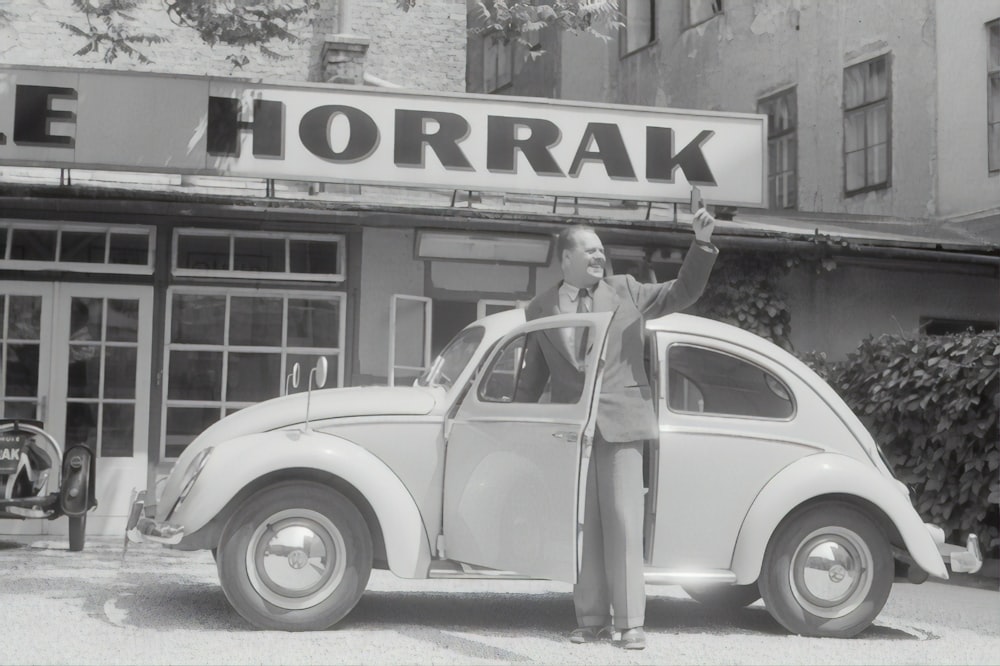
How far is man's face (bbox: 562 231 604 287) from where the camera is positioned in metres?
6.52

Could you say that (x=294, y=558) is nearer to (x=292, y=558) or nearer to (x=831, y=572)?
(x=292, y=558)

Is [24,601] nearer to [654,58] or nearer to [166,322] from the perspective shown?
[166,322]

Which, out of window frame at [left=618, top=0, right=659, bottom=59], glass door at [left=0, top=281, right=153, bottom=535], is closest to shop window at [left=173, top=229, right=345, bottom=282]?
glass door at [left=0, top=281, right=153, bottom=535]

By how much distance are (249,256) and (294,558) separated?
6.50m

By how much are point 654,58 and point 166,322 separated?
42.9 feet

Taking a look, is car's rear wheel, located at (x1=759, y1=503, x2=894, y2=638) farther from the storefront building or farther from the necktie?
the storefront building

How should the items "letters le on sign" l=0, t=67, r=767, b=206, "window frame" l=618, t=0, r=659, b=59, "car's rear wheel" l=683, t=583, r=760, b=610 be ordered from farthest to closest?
"window frame" l=618, t=0, r=659, b=59
"letters le on sign" l=0, t=67, r=767, b=206
"car's rear wheel" l=683, t=583, r=760, b=610

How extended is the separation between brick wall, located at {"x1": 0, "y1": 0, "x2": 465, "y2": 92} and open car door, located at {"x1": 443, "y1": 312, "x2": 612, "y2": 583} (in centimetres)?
948

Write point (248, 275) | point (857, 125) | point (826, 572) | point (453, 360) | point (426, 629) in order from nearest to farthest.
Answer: point (426, 629) → point (826, 572) → point (453, 360) → point (248, 275) → point (857, 125)

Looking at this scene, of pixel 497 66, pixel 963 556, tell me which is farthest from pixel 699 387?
pixel 497 66

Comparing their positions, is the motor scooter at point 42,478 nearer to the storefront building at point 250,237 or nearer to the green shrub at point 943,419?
the storefront building at point 250,237

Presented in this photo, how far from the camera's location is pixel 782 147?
67.4 feet

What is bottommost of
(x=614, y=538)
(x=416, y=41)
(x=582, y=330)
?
(x=614, y=538)

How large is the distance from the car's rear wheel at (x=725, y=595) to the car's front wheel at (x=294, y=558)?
2.27 m
